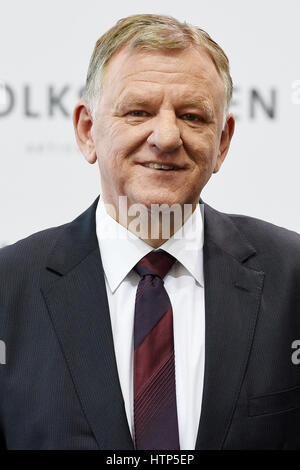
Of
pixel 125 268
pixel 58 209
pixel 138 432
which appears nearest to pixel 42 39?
pixel 58 209

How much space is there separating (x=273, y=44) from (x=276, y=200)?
47 cm

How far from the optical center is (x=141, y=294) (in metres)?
1.32

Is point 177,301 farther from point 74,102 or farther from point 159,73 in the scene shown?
point 74,102

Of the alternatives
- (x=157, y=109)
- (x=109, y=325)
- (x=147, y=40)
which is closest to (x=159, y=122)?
(x=157, y=109)

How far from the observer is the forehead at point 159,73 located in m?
1.30

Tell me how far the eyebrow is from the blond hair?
77mm

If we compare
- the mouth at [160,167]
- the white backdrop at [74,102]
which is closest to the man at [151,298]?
the mouth at [160,167]

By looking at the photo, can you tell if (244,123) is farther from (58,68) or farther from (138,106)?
(138,106)

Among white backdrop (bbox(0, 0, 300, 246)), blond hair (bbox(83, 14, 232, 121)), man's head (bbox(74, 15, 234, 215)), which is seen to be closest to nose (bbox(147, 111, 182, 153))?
man's head (bbox(74, 15, 234, 215))

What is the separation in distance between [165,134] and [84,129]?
26 centimetres

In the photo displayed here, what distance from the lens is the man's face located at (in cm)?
130

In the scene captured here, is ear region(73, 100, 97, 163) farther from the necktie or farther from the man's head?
the necktie

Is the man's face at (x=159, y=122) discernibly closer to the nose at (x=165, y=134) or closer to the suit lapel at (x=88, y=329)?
the nose at (x=165, y=134)

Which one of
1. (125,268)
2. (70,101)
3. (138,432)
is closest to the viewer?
(138,432)
